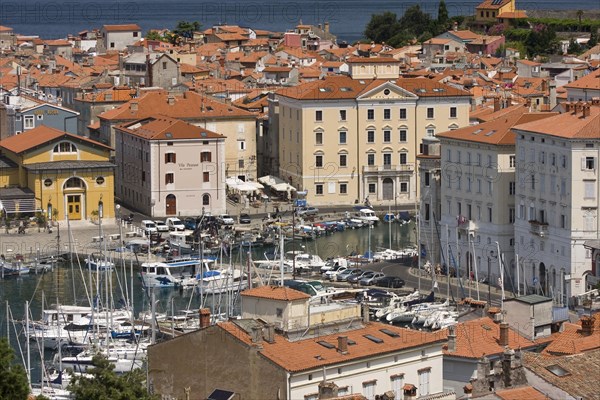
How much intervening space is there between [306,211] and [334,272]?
11794 mm

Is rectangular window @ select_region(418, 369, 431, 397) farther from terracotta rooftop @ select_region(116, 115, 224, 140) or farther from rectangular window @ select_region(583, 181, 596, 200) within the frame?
terracotta rooftop @ select_region(116, 115, 224, 140)

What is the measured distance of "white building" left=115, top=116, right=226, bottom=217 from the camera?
6344 cm

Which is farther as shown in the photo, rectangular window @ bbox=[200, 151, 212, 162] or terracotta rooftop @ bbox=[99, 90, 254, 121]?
terracotta rooftop @ bbox=[99, 90, 254, 121]

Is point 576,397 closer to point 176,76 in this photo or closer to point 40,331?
point 40,331

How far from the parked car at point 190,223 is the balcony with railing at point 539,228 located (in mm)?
14079

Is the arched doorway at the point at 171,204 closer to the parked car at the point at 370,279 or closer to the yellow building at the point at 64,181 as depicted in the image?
the yellow building at the point at 64,181

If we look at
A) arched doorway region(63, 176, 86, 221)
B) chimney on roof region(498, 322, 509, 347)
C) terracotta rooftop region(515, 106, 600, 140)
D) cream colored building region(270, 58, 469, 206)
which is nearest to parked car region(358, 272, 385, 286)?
terracotta rooftop region(515, 106, 600, 140)

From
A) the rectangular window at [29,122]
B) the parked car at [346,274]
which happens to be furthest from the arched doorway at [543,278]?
the rectangular window at [29,122]

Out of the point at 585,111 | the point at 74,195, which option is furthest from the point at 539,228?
the point at 74,195

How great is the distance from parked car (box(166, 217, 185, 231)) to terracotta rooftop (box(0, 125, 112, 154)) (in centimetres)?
294

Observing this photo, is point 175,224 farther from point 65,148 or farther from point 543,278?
point 543,278

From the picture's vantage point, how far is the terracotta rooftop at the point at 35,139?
61719mm

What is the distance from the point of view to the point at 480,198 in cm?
5178

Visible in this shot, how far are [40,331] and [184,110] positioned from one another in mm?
27018
